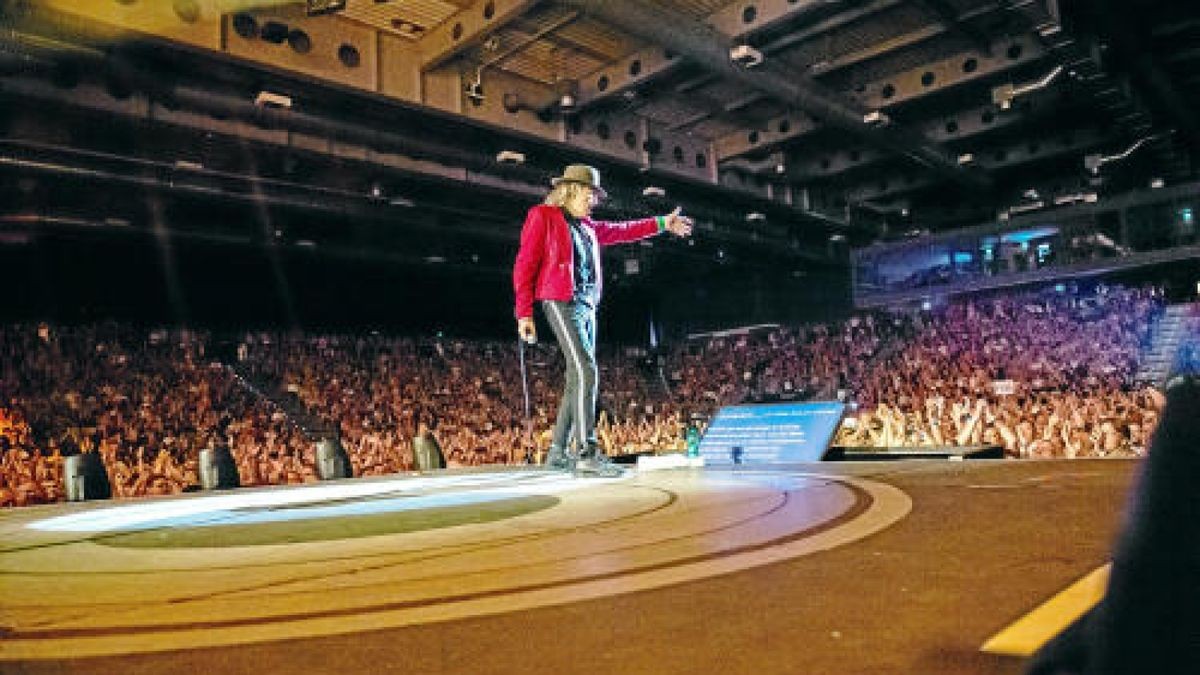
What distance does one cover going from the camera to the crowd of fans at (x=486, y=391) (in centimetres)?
916

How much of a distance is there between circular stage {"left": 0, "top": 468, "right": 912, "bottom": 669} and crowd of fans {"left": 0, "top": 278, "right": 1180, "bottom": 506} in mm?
6276

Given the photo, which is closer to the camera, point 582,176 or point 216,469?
point 582,176

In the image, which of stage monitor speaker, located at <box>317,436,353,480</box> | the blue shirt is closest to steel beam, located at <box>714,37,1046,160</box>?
the blue shirt

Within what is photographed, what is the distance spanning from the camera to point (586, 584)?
53.1 inches

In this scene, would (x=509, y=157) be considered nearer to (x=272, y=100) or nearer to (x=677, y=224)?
(x=272, y=100)

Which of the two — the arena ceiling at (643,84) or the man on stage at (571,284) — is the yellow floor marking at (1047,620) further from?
the arena ceiling at (643,84)

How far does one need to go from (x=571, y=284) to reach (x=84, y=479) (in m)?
4.10

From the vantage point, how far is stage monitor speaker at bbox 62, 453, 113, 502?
5.32m

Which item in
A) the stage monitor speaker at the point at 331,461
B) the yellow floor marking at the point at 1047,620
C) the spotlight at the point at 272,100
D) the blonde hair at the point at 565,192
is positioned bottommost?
the stage monitor speaker at the point at 331,461

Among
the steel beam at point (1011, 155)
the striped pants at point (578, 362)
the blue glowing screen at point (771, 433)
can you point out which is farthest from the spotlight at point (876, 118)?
the striped pants at point (578, 362)

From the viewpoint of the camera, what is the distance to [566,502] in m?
2.75

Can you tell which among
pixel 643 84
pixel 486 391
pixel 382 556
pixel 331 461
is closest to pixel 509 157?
pixel 643 84

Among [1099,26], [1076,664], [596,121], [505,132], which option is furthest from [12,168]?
[1099,26]

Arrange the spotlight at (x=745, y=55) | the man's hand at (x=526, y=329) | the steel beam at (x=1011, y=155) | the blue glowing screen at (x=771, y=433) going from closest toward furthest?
the man's hand at (x=526, y=329)
the blue glowing screen at (x=771, y=433)
the spotlight at (x=745, y=55)
the steel beam at (x=1011, y=155)
